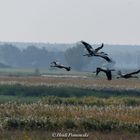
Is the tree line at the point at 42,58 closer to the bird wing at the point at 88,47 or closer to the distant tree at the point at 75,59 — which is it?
the distant tree at the point at 75,59

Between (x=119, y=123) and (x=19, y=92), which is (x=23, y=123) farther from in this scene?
(x=19, y=92)

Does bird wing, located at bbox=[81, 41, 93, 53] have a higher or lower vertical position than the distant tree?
higher

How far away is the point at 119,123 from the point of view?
19422 mm

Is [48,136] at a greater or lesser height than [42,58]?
greater

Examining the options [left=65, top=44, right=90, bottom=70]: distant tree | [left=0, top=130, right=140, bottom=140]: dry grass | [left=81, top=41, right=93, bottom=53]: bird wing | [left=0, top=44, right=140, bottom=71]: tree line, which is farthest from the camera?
[left=0, top=44, right=140, bottom=71]: tree line

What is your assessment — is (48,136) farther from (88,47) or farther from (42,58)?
(42,58)

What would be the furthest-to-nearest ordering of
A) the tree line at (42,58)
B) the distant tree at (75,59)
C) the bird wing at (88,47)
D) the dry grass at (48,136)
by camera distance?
the tree line at (42,58), the distant tree at (75,59), the dry grass at (48,136), the bird wing at (88,47)

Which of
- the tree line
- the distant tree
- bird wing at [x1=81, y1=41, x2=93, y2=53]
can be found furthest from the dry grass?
the tree line

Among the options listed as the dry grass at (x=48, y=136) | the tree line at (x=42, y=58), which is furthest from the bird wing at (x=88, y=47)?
the tree line at (x=42, y=58)

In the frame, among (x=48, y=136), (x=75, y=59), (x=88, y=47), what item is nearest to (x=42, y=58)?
(x=75, y=59)

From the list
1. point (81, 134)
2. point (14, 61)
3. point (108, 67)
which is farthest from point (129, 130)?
point (14, 61)

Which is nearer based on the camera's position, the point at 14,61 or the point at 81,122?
the point at 81,122

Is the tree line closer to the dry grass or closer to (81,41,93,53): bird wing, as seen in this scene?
the dry grass

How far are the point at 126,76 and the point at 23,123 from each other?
16.2 m
